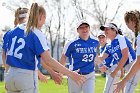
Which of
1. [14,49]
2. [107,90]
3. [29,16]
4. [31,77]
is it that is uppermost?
[29,16]

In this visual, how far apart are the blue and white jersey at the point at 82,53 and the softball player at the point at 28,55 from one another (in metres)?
3.18

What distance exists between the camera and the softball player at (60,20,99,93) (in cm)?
894

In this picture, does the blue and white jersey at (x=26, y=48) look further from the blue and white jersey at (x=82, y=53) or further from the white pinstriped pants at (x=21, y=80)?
the blue and white jersey at (x=82, y=53)

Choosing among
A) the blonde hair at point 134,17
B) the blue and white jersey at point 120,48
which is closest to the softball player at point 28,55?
the blonde hair at point 134,17

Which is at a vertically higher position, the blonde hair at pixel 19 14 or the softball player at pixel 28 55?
the blonde hair at pixel 19 14

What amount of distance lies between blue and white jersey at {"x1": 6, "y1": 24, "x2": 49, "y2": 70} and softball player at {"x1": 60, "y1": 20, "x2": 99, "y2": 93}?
3138 millimetres

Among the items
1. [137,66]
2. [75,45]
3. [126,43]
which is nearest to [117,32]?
[126,43]

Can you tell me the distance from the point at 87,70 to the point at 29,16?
3.46 meters

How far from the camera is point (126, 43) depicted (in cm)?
916

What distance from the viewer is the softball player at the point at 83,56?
8938mm

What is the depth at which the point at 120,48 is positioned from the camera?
920 centimetres

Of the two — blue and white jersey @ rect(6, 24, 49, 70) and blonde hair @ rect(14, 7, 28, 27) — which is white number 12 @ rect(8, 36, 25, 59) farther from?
blonde hair @ rect(14, 7, 28, 27)

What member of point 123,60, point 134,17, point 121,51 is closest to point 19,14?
point 134,17

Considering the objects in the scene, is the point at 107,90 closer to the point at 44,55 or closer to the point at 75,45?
the point at 75,45
